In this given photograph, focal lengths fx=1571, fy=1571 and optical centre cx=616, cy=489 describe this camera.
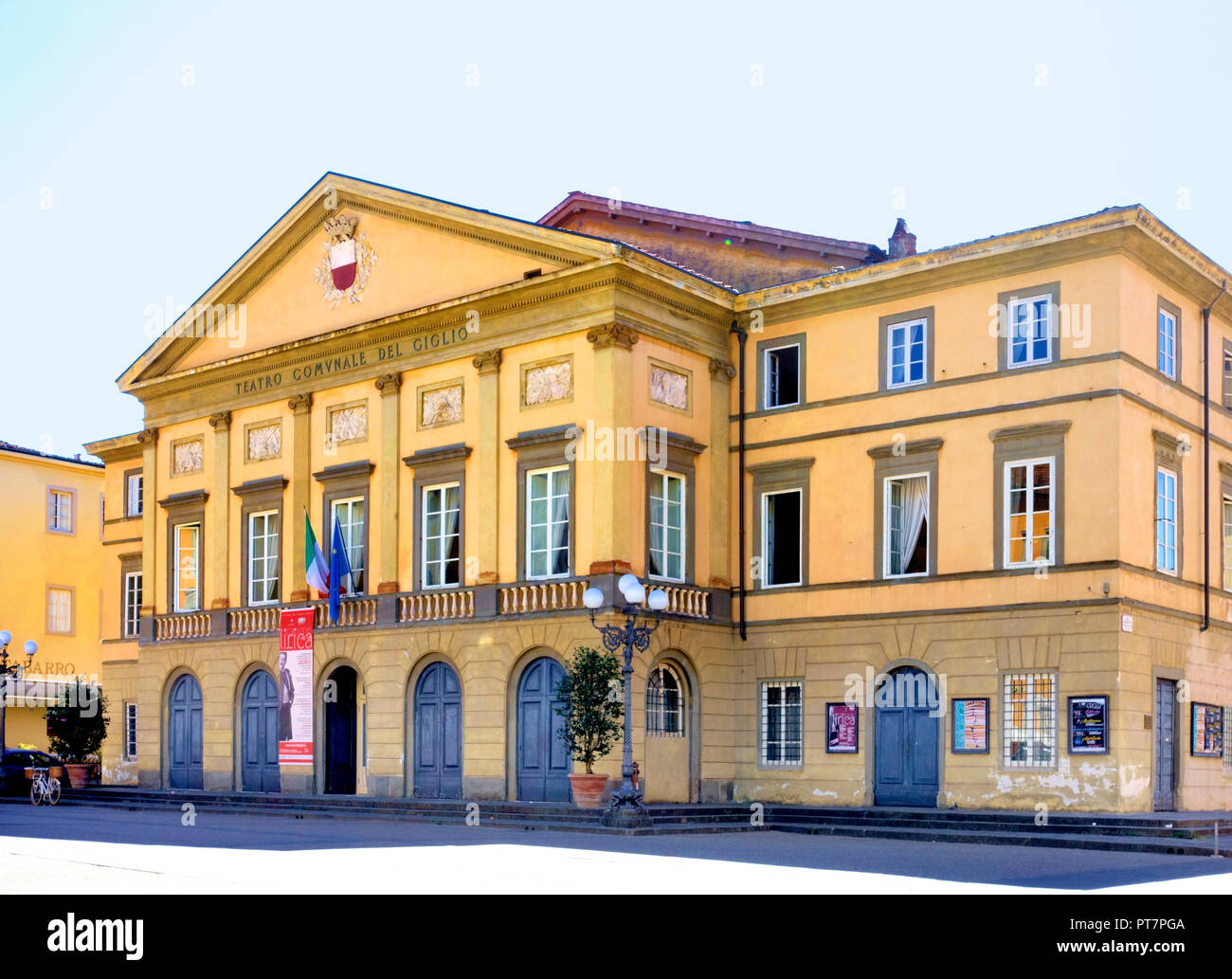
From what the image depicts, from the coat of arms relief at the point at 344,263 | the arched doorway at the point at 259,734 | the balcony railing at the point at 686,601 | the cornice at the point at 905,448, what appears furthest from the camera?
the arched doorway at the point at 259,734

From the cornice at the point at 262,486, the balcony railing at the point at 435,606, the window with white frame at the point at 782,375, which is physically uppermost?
the window with white frame at the point at 782,375

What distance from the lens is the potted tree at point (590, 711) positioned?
85.9 ft

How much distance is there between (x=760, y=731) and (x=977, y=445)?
6818 millimetres

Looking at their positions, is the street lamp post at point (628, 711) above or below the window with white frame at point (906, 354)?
below

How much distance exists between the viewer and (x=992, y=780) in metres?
25.8

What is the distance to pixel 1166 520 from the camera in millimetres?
26688

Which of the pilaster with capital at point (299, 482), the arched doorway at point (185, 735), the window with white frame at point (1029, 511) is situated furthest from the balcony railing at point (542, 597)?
the arched doorway at point (185, 735)

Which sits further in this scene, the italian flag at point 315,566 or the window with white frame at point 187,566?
the window with white frame at point 187,566

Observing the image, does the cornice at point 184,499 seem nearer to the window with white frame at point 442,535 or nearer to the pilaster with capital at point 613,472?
the window with white frame at point 442,535

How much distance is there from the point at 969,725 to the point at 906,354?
Answer: 21.8 ft

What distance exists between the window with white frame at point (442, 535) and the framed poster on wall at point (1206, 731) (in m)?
13.5

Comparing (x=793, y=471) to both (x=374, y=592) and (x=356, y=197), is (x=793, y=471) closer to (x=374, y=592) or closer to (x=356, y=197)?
(x=374, y=592)

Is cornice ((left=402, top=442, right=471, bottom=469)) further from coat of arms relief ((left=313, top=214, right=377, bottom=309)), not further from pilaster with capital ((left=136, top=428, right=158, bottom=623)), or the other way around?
pilaster with capital ((left=136, top=428, right=158, bottom=623))
